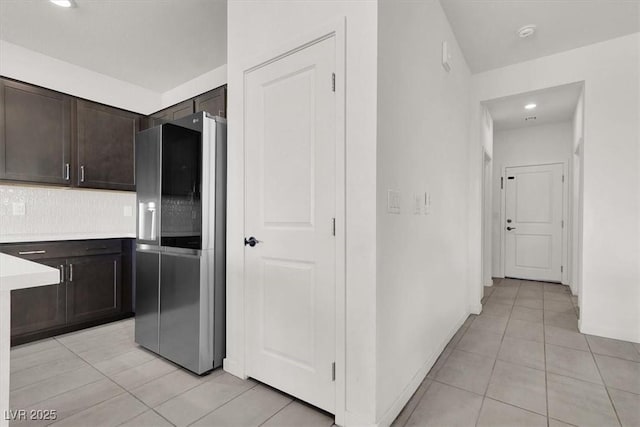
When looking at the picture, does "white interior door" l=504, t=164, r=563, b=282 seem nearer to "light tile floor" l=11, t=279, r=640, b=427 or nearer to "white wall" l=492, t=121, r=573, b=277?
"white wall" l=492, t=121, r=573, b=277

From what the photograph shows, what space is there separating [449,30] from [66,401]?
12.8ft

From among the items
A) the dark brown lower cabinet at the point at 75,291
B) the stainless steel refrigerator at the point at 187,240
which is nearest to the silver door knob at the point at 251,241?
the stainless steel refrigerator at the point at 187,240

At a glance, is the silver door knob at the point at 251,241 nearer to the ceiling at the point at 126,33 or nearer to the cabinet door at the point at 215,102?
the cabinet door at the point at 215,102

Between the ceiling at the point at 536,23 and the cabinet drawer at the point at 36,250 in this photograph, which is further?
the cabinet drawer at the point at 36,250

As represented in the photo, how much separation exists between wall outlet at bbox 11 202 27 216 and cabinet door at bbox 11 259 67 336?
31.4 inches

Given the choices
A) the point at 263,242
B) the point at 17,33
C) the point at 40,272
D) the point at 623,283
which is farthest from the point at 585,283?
the point at 17,33

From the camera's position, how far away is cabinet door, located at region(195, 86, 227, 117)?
318cm

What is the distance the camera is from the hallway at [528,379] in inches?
68.3

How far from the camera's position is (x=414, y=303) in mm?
2014

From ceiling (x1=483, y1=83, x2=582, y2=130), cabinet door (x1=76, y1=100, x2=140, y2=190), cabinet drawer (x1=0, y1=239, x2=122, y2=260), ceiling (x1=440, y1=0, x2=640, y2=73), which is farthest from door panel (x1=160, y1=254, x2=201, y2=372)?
ceiling (x1=483, y1=83, x2=582, y2=130)

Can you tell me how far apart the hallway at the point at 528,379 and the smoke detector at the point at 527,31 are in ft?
9.00

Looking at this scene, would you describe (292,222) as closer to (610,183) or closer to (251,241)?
(251,241)

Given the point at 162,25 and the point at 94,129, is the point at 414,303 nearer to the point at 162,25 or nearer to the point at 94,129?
the point at 162,25

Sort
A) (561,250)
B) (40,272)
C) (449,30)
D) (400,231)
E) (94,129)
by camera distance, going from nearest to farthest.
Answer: (40,272)
(400,231)
(449,30)
(94,129)
(561,250)
